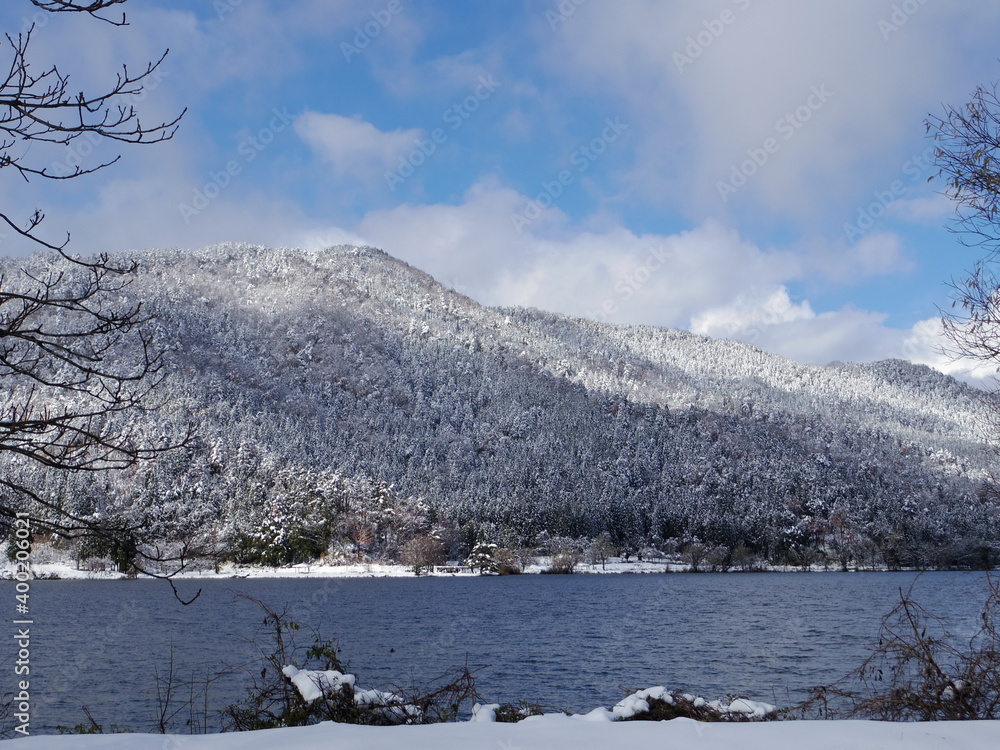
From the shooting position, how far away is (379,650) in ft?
109

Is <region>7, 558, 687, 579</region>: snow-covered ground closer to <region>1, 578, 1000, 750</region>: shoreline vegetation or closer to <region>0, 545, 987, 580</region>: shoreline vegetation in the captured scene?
<region>0, 545, 987, 580</region>: shoreline vegetation

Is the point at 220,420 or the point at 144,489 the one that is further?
the point at 220,420

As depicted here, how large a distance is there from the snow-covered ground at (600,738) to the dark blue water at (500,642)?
3.96m

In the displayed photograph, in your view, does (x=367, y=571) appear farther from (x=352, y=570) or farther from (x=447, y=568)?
(x=447, y=568)

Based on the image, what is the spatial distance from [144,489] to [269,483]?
77.7 feet

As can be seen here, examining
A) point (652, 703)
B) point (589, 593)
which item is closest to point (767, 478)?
point (589, 593)

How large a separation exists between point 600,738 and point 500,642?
111 feet

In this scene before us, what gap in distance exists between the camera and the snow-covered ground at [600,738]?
443 cm

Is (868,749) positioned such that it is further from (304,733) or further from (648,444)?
(648,444)

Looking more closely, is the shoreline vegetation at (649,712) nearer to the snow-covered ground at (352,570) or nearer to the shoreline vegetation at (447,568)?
the shoreline vegetation at (447,568)

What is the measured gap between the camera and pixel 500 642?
36.5 meters

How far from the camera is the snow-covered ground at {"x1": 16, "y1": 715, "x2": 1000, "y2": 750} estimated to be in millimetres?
4426

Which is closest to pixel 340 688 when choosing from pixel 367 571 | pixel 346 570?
pixel 367 571

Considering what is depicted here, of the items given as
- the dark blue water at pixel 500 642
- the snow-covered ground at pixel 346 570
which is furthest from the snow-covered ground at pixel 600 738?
the snow-covered ground at pixel 346 570
